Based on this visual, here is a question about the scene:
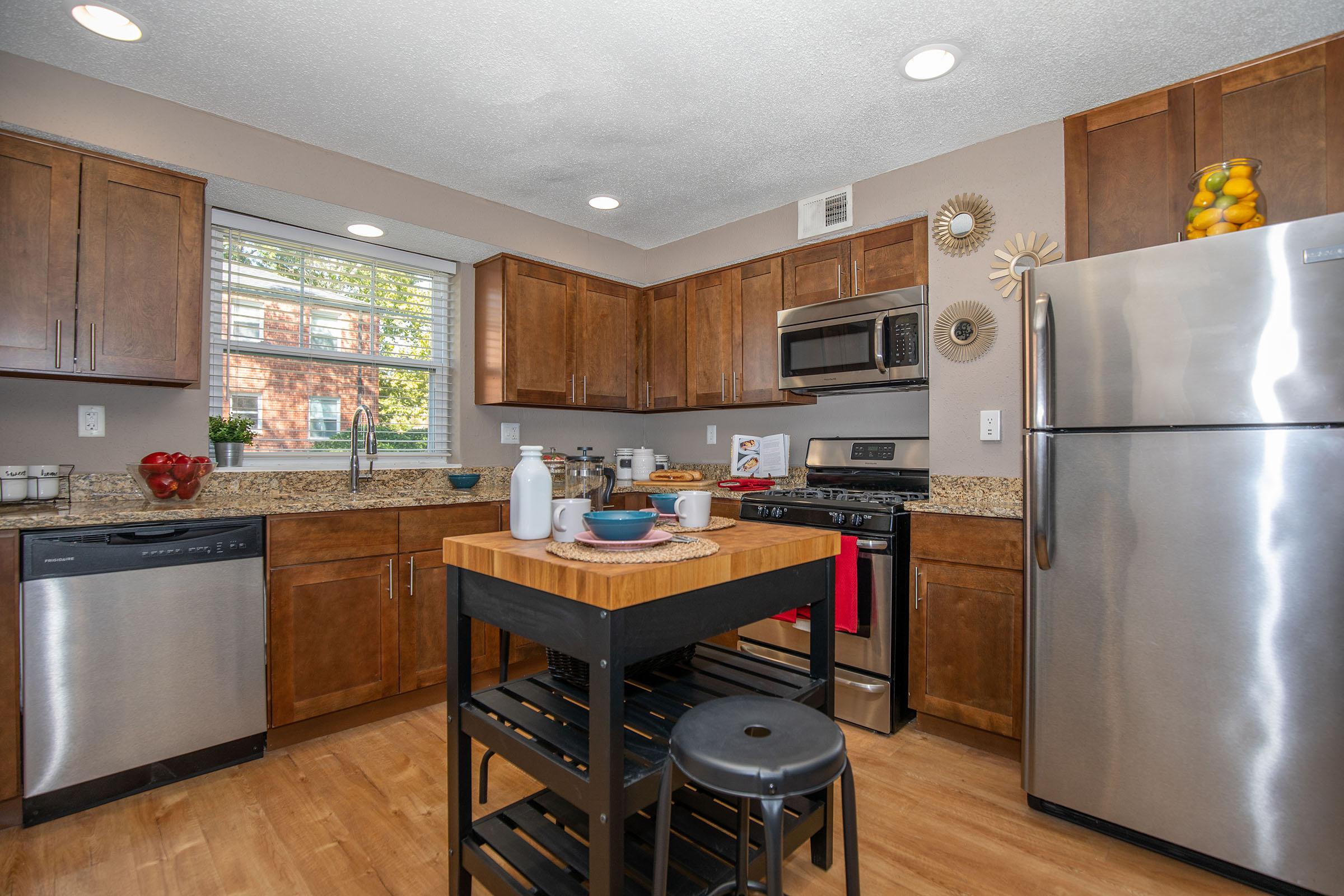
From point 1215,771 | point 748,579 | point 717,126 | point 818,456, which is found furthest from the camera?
point 818,456

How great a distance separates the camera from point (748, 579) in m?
1.33

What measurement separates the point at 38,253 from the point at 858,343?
321cm

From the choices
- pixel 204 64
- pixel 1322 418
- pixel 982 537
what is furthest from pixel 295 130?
pixel 1322 418

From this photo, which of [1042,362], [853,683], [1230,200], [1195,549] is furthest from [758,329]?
[1195,549]

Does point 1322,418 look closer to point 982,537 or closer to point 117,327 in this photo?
point 982,537

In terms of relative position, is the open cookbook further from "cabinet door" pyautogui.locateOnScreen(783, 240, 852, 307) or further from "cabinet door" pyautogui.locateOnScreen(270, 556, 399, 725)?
"cabinet door" pyautogui.locateOnScreen(270, 556, 399, 725)

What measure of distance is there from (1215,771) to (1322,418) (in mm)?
946

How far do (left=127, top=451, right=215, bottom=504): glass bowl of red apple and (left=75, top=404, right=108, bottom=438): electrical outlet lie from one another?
1.00 feet

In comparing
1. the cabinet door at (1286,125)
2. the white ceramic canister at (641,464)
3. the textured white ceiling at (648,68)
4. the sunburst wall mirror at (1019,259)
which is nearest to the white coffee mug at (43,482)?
the textured white ceiling at (648,68)

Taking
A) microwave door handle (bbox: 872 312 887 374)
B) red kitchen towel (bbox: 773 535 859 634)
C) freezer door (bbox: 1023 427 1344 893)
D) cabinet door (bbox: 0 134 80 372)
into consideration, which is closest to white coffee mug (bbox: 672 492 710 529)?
freezer door (bbox: 1023 427 1344 893)

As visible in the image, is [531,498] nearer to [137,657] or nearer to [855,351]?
[137,657]

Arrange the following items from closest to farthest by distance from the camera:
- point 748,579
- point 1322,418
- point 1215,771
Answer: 1. point 748,579
2. point 1322,418
3. point 1215,771

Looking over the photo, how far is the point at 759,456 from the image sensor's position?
3666 millimetres

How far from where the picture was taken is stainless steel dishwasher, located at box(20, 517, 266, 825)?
74.2 inches
